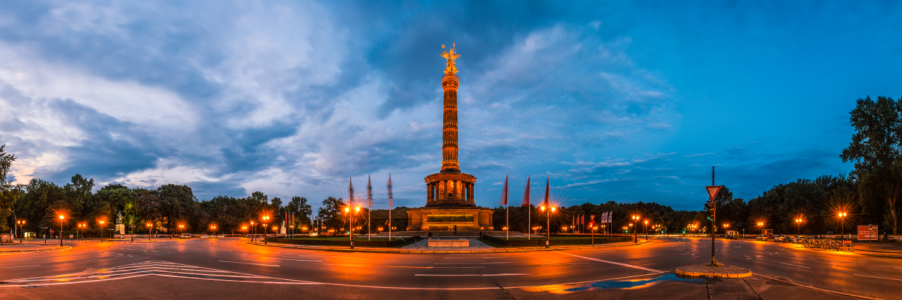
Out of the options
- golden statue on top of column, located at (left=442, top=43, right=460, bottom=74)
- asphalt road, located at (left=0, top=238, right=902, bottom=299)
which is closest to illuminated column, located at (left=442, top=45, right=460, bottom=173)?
golden statue on top of column, located at (left=442, top=43, right=460, bottom=74)

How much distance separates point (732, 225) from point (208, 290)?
420ft

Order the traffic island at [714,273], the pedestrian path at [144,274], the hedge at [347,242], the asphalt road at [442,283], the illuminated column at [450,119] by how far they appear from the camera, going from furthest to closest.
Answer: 1. the illuminated column at [450,119]
2. the hedge at [347,242]
3. the traffic island at [714,273]
4. the pedestrian path at [144,274]
5. the asphalt road at [442,283]

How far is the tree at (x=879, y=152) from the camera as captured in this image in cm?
4631

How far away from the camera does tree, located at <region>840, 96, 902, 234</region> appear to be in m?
46.3

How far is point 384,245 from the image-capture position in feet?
126

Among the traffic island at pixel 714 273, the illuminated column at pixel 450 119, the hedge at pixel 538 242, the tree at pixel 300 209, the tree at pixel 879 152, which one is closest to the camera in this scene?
the traffic island at pixel 714 273

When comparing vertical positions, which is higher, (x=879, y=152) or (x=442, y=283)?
(x=879, y=152)

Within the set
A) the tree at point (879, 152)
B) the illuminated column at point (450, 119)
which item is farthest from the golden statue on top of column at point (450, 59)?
the tree at point (879, 152)

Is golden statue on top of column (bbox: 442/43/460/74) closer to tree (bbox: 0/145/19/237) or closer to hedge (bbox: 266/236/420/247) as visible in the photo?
hedge (bbox: 266/236/420/247)

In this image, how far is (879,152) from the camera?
158 ft

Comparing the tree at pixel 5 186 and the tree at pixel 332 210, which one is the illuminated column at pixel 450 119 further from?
the tree at pixel 5 186

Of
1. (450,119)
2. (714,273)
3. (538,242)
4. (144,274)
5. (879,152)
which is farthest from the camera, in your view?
(450,119)

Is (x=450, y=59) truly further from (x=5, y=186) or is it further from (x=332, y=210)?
(x=5, y=186)

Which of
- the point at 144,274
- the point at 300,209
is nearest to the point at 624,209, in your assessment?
the point at 300,209
